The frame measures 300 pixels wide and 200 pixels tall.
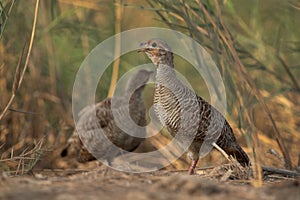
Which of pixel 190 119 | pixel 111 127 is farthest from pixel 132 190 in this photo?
pixel 111 127

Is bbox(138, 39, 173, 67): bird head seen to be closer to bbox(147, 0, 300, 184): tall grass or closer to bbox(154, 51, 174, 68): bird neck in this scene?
bbox(154, 51, 174, 68): bird neck

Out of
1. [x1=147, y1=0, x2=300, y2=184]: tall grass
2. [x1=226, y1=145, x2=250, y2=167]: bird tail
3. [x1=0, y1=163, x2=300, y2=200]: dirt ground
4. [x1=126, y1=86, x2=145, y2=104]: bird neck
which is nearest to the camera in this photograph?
[x1=0, y1=163, x2=300, y2=200]: dirt ground

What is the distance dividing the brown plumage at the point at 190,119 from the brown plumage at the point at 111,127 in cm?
118

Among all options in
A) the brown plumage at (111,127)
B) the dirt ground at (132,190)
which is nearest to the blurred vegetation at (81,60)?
the brown plumage at (111,127)

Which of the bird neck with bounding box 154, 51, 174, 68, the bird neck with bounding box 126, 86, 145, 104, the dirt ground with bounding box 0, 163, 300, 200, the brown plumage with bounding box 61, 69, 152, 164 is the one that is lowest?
the dirt ground with bounding box 0, 163, 300, 200

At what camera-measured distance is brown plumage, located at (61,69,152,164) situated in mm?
6816

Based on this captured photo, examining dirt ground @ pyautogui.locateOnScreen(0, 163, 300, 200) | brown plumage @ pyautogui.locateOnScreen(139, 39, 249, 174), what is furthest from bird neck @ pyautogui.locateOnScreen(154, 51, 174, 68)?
dirt ground @ pyautogui.locateOnScreen(0, 163, 300, 200)

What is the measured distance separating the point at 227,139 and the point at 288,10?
82.4 inches

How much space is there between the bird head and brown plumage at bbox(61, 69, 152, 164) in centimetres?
116

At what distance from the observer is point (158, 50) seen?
5918 millimetres

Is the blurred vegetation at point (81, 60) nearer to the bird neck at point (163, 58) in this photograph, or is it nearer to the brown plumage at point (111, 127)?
the brown plumage at point (111, 127)

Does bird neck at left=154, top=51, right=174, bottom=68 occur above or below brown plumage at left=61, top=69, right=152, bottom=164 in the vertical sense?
above

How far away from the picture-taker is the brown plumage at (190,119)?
18.1 feet

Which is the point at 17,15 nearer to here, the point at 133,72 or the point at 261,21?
the point at 133,72
